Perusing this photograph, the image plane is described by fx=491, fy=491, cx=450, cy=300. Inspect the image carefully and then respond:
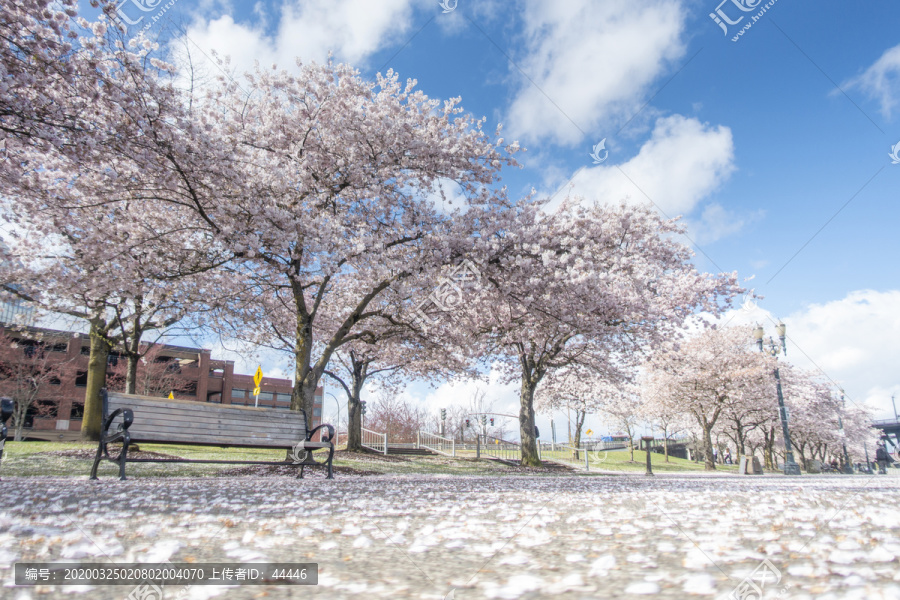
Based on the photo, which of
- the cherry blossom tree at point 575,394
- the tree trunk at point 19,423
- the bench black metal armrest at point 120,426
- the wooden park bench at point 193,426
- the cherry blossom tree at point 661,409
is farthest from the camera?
the cherry blossom tree at point 661,409

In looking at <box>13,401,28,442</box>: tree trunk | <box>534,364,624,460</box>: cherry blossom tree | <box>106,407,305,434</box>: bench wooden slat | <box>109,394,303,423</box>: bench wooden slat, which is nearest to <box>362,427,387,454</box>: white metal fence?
<box>534,364,624,460</box>: cherry blossom tree

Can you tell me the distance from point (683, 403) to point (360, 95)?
31.7 m

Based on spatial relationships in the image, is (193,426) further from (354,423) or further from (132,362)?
(354,423)

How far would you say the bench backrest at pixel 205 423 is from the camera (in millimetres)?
7949

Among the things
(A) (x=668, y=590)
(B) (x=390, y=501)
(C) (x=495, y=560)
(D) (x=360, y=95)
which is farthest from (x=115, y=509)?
(D) (x=360, y=95)

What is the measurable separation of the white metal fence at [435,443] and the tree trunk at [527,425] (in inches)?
359

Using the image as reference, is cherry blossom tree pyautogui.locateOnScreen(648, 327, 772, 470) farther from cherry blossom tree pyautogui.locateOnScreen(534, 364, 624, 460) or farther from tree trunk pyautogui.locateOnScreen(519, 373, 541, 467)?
tree trunk pyautogui.locateOnScreen(519, 373, 541, 467)

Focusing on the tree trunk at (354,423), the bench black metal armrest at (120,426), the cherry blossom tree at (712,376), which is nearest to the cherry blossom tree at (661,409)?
the cherry blossom tree at (712,376)

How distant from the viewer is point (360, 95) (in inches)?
530

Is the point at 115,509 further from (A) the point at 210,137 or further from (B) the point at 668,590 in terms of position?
(A) the point at 210,137

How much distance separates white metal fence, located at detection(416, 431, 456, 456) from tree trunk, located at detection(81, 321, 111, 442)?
17.4m

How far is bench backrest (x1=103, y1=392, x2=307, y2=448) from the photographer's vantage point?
795 cm

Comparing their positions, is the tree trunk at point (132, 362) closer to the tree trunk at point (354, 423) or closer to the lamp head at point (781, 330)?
the tree trunk at point (354, 423)

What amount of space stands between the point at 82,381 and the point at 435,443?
51.1 meters
